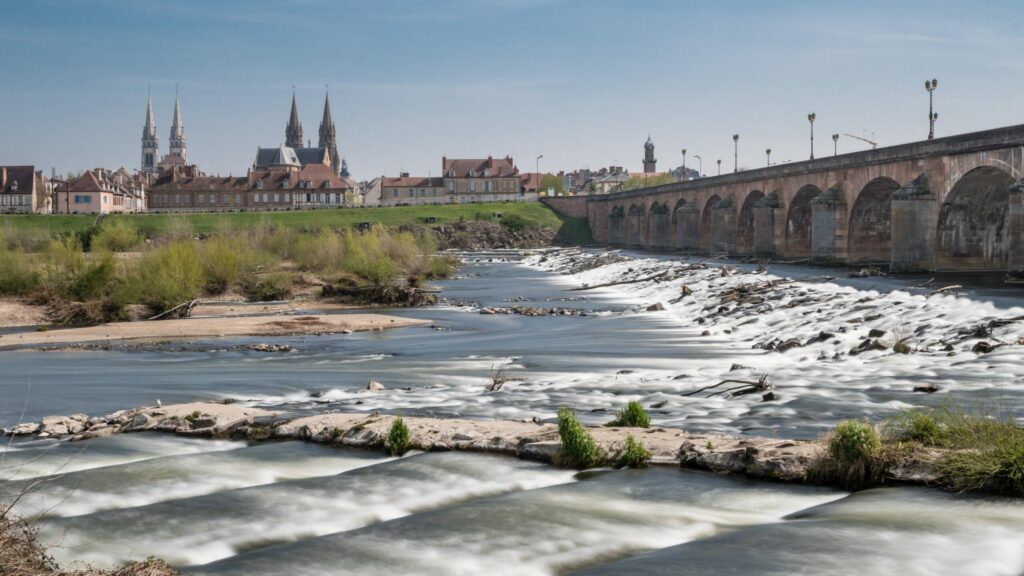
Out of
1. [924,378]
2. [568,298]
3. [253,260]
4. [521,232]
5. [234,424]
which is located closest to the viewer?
[234,424]

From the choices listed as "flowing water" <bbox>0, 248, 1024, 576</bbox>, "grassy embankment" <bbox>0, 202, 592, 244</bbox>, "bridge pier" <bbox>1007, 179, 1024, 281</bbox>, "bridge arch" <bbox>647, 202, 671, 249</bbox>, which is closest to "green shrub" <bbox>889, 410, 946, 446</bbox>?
"flowing water" <bbox>0, 248, 1024, 576</bbox>

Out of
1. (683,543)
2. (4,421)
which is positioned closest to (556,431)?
(683,543)

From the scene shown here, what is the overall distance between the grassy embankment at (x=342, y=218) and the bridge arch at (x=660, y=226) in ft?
99.0

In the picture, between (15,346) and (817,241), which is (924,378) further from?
(817,241)

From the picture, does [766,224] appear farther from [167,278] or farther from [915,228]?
[167,278]

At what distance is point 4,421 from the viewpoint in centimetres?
2031

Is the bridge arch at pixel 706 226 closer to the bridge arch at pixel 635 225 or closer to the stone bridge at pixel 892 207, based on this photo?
the stone bridge at pixel 892 207

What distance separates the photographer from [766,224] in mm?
71250

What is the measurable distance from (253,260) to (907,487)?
166 ft

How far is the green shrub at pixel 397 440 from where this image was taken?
16.9m

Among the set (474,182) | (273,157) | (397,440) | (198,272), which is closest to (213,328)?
(198,272)

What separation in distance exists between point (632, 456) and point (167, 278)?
34.2 m

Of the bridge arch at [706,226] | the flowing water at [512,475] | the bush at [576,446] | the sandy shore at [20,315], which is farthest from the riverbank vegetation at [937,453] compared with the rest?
the bridge arch at [706,226]

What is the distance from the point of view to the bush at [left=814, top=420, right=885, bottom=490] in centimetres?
1382
